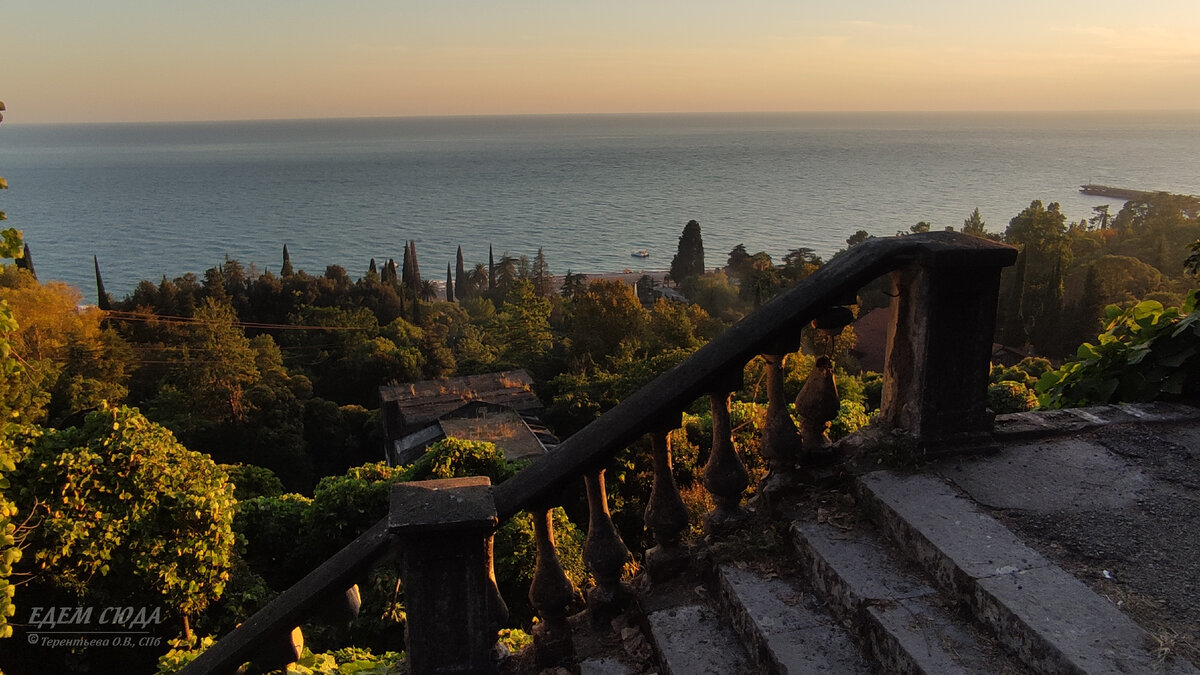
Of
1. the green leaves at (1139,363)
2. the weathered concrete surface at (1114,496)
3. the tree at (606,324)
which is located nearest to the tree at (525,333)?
the tree at (606,324)

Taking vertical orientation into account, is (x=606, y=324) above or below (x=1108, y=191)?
below

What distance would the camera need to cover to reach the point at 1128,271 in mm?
44625

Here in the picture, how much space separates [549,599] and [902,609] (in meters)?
1.38

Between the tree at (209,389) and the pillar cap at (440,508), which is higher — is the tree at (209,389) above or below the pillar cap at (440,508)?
below

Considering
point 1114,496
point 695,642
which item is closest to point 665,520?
point 695,642

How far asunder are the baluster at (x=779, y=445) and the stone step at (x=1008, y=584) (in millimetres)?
325

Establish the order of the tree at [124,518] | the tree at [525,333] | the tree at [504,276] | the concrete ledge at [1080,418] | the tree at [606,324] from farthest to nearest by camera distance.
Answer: the tree at [504,276] → the tree at [606,324] → the tree at [525,333] → the tree at [124,518] → the concrete ledge at [1080,418]

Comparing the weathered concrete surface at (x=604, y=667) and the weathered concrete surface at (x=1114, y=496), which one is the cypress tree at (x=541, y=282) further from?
the weathered concrete surface at (x=604, y=667)

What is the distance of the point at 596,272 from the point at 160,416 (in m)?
96.0

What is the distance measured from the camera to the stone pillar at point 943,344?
330cm

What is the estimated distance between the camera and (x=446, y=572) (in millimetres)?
2672

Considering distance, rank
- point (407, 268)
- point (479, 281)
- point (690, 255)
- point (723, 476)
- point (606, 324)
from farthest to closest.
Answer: point (479, 281) < point (407, 268) < point (690, 255) < point (606, 324) < point (723, 476)

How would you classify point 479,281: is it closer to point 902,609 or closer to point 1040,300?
point 1040,300

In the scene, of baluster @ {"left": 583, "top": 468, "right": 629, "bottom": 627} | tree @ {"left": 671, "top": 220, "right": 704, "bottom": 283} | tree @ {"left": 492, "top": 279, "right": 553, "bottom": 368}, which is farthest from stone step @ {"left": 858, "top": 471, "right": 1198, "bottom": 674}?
tree @ {"left": 671, "top": 220, "right": 704, "bottom": 283}
